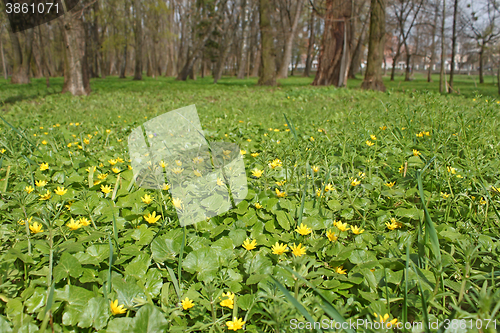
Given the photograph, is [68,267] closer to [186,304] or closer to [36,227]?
[36,227]

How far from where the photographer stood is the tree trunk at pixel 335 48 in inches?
481

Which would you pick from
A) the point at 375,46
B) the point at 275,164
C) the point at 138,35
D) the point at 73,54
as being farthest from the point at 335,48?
the point at 138,35

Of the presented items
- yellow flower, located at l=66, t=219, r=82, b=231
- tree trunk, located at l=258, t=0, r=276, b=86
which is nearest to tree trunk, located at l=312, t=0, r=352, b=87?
tree trunk, located at l=258, t=0, r=276, b=86

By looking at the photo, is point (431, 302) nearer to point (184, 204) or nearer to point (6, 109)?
point (184, 204)

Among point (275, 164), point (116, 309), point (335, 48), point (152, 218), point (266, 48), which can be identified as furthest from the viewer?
point (335, 48)

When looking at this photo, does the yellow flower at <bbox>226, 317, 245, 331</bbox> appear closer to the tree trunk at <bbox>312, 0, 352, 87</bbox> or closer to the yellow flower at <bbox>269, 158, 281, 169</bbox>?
the yellow flower at <bbox>269, 158, 281, 169</bbox>

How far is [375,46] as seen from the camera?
9.96 meters

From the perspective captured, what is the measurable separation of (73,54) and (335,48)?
10.0 metres

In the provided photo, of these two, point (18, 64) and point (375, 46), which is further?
point (18, 64)

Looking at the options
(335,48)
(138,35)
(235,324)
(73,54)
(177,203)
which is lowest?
(235,324)

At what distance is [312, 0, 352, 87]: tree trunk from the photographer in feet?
40.1

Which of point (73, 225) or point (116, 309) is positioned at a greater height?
point (73, 225)

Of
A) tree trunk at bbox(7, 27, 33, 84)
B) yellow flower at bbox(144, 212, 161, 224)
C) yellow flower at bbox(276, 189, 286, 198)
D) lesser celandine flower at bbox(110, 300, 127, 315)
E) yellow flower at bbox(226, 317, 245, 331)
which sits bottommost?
yellow flower at bbox(226, 317, 245, 331)

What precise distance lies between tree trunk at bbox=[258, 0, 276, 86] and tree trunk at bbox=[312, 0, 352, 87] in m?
2.14
